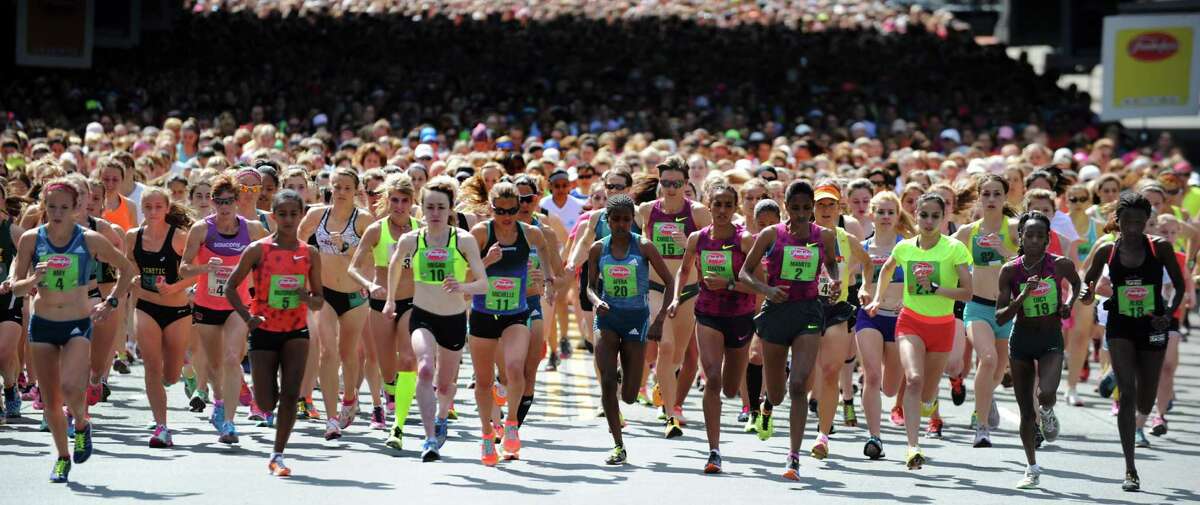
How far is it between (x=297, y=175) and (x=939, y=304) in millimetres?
4691

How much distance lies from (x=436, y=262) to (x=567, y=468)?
4.88 ft

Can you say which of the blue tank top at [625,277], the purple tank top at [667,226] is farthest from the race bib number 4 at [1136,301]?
the purple tank top at [667,226]

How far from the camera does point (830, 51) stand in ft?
136

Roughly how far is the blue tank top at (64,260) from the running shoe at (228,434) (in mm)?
1548

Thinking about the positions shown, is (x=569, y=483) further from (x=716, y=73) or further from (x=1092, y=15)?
(x=1092, y=15)

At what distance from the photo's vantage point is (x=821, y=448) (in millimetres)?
12391

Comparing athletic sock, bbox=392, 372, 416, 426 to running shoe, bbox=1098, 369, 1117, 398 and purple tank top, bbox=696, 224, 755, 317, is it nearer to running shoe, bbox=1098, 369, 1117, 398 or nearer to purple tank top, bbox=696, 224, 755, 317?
purple tank top, bbox=696, 224, 755, 317

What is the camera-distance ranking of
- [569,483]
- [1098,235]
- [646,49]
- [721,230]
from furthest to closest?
[646,49] < [1098,235] < [721,230] < [569,483]

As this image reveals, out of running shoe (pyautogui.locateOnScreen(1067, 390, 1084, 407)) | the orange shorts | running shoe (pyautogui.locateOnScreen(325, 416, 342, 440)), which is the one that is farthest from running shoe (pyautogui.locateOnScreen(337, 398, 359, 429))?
running shoe (pyautogui.locateOnScreen(1067, 390, 1084, 407))

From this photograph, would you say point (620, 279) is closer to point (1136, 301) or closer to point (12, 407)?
point (1136, 301)

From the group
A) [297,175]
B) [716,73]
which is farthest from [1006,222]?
[716,73]

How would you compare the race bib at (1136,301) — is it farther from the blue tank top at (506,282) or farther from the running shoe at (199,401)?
the running shoe at (199,401)

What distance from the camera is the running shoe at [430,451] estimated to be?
12.2 metres

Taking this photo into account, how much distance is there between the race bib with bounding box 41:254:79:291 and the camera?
37.4 ft
